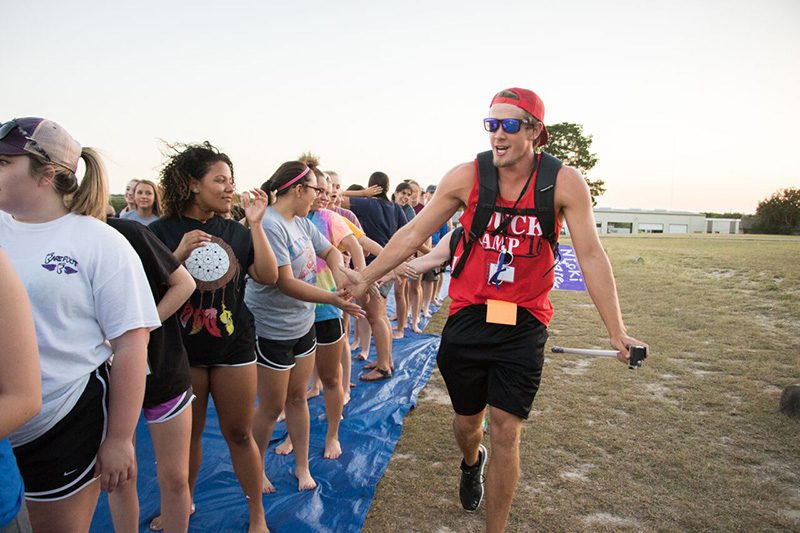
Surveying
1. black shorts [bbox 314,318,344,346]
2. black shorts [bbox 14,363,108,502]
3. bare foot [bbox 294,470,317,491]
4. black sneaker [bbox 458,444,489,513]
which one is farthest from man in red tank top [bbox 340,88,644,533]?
black shorts [bbox 14,363,108,502]

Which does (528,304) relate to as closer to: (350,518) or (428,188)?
(350,518)

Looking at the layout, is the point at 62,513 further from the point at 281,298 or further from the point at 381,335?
the point at 381,335

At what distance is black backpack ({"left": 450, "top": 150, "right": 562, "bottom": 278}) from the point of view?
2.62m

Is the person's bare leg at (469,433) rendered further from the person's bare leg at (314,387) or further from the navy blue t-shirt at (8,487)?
the person's bare leg at (314,387)

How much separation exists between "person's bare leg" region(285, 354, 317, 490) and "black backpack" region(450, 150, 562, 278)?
137 cm

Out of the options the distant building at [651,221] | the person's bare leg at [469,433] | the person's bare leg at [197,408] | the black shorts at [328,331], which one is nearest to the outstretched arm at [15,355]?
the person's bare leg at [197,408]

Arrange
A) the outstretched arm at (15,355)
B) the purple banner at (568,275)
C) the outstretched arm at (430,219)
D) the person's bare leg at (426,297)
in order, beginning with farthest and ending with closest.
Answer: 1. the person's bare leg at (426,297)
2. the purple banner at (568,275)
3. the outstretched arm at (430,219)
4. the outstretched arm at (15,355)

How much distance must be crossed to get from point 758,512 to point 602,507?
0.97m

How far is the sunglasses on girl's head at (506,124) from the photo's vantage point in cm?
266

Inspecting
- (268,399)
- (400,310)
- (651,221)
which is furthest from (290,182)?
(651,221)

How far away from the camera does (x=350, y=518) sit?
3115mm

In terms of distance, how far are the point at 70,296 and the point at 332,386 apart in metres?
2.53

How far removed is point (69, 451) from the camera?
160cm

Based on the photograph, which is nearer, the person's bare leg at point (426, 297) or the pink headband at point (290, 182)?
the pink headband at point (290, 182)
